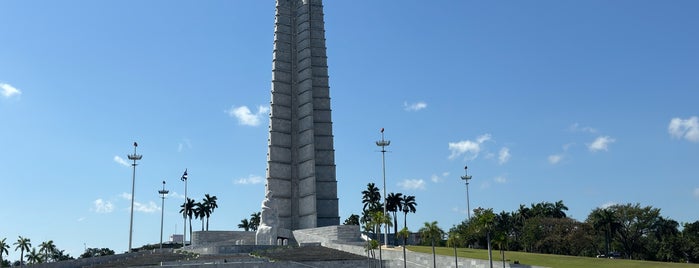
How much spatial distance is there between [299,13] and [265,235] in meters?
39.3

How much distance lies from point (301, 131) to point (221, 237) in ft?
63.6

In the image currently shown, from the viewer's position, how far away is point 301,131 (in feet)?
298

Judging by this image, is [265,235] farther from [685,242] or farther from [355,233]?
[685,242]

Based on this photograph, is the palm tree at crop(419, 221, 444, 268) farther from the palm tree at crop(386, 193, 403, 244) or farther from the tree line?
the palm tree at crop(386, 193, 403, 244)

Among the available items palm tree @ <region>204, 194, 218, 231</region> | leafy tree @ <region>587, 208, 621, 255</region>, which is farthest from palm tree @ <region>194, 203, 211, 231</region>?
leafy tree @ <region>587, 208, 621, 255</region>

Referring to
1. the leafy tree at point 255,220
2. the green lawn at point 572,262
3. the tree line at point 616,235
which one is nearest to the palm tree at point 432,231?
the green lawn at point 572,262

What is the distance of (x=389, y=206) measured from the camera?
9212cm

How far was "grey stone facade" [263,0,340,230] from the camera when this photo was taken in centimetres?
8850

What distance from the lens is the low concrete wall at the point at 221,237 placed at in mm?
77875

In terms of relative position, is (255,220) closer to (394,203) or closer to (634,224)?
(394,203)

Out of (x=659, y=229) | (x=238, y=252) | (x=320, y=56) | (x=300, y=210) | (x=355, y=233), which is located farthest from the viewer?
(x=320, y=56)

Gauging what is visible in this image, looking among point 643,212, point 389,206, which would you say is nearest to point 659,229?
point 643,212

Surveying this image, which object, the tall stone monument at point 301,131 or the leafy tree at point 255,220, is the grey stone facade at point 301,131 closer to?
the tall stone monument at point 301,131

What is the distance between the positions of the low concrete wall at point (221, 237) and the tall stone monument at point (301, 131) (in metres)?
6.81
